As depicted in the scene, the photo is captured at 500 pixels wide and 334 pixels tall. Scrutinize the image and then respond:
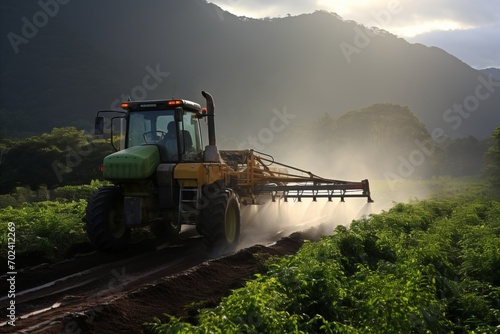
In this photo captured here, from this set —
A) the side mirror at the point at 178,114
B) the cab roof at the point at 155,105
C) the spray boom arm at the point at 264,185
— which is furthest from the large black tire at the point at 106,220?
the spray boom arm at the point at 264,185

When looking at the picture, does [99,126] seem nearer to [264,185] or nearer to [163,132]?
[163,132]

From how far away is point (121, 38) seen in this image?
147625 mm

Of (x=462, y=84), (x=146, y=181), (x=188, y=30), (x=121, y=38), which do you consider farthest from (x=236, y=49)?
(x=146, y=181)

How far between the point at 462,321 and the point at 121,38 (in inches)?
5941

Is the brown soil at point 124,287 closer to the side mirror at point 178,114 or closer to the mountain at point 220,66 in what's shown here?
the side mirror at point 178,114

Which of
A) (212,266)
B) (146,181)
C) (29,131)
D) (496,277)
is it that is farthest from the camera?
(29,131)

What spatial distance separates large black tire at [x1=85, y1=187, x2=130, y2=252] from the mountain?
10033cm

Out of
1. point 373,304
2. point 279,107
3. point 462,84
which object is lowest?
point 373,304

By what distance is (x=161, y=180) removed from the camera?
446 inches

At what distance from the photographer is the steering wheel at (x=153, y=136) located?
11766 mm

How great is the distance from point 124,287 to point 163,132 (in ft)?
13.5

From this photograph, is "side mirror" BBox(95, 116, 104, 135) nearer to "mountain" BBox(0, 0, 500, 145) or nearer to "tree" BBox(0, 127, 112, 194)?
"tree" BBox(0, 127, 112, 194)

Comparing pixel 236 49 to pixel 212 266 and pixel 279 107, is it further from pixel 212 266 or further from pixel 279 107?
pixel 212 266

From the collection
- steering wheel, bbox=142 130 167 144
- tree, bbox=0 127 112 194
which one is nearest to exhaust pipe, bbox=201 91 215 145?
steering wheel, bbox=142 130 167 144
